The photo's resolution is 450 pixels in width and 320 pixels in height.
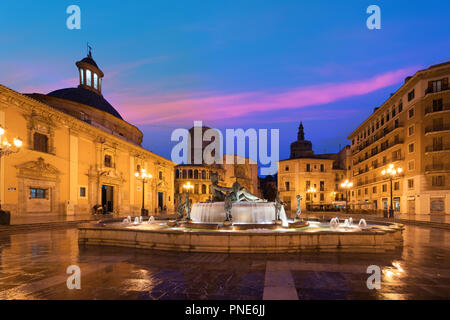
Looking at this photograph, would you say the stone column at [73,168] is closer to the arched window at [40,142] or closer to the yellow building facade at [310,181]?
the arched window at [40,142]

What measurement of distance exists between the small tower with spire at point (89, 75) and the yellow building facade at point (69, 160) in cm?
15

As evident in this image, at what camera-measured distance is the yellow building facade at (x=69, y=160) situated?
19.9m

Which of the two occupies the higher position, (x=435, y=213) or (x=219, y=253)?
(x=219, y=253)

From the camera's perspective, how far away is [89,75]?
41469 millimetres

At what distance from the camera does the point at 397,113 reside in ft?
122

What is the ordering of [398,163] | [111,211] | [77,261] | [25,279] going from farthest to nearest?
[398,163], [111,211], [77,261], [25,279]

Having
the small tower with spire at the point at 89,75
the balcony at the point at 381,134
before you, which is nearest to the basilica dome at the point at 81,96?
the small tower with spire at the point at 89,75

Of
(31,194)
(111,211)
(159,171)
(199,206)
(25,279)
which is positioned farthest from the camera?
(159,171)

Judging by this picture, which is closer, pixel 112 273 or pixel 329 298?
pixel 329 298

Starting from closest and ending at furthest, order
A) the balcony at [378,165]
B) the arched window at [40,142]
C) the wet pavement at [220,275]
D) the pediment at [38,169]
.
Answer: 1. the wet pavement at [220,275]
2. the pediment at [38,169]
3. the arched window at [40,142]
4. the balcony at [378,165]

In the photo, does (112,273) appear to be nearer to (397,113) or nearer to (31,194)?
(31,194)

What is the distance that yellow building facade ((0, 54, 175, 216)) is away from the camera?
19.9m

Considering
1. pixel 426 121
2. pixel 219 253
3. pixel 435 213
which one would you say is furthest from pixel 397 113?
pixel 219 253
